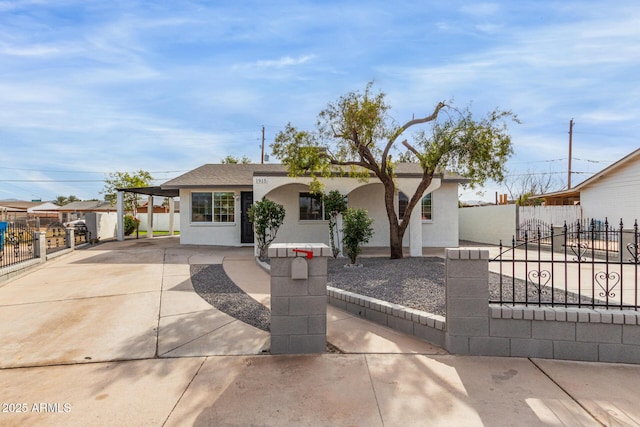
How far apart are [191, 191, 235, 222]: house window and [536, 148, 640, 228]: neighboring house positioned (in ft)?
56.6

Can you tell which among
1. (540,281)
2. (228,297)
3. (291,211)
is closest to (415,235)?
(291,211)

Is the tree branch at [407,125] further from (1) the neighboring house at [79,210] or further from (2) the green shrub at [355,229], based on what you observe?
(1) the neighboring house at [79,210]

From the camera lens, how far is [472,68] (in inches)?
354

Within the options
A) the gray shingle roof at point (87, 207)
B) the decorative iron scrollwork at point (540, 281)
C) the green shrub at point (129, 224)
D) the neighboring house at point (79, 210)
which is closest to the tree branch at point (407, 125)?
the decorative iron scrollwork at point (540, 281)

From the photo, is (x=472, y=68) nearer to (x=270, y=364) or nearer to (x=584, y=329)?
(x=584, y=329)

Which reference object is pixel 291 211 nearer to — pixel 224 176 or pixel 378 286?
pixel 224 176

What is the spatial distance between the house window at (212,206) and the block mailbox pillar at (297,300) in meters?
11.7

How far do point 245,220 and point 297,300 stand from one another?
37.8ft

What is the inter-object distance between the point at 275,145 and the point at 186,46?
3390mm

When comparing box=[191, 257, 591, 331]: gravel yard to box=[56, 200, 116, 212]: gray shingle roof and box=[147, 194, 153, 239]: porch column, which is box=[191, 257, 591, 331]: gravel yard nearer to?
box=[147, 194, 153, 239]: porch column

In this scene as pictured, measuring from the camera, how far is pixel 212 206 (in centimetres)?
1495

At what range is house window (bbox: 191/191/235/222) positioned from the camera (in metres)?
14.9

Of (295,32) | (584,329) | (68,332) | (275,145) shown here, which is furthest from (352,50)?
(68,332)

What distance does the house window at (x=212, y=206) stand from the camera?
14.9m
